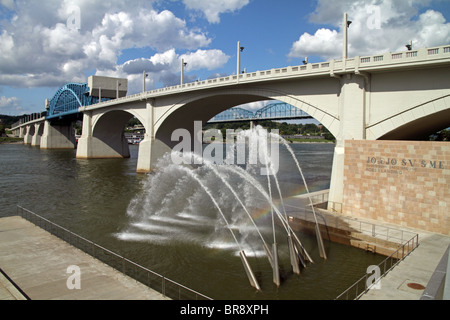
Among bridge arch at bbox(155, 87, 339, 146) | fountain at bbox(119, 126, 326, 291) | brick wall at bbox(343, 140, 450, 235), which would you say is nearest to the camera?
fountain at bbox(119, 126, 326, 291)

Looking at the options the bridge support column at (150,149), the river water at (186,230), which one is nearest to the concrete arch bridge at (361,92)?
the river water at (186,230)

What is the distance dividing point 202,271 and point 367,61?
648 inches

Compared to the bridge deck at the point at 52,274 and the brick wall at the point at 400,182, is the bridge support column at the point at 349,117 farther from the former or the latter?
the bridge deck at the point at 52,274

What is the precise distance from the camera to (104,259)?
1405 cm

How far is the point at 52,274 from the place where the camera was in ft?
34.3

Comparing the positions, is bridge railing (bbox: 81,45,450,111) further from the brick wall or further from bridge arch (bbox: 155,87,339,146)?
the brick wall

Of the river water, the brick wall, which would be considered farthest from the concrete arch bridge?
the river water

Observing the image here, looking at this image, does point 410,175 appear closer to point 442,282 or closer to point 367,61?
point 367,61

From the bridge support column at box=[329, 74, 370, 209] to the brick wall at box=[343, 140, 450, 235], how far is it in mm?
1335

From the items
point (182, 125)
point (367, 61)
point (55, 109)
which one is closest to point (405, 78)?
point (367, 61)

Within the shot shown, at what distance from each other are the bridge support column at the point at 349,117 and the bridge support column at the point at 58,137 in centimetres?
9702

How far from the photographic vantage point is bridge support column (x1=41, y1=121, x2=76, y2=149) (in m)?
99.9
